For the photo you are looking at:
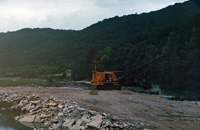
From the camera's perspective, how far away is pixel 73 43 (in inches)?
5305

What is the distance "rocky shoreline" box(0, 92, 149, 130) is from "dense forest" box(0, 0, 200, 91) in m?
21.0

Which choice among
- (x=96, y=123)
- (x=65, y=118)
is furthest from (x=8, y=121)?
(x=96, y=123)

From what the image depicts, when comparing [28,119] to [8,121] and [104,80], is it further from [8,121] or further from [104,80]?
[104,80]

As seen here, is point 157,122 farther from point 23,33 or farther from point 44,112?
point 23,33

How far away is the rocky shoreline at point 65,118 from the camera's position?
13511 millimetres

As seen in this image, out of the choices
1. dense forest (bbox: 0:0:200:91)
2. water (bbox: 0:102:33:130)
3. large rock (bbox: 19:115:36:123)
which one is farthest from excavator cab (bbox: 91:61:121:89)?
large rock (bbox: 19:115:36:123)

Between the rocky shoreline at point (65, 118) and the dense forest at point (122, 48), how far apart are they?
21.0 m

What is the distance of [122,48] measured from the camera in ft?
256

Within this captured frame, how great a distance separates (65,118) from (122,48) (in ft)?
208

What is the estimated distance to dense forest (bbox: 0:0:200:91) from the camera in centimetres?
5555

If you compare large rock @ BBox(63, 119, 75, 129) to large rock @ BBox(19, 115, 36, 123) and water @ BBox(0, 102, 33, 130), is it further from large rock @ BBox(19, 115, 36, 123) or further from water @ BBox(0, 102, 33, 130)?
large rock @ BBox(19, 115, 36, 123)

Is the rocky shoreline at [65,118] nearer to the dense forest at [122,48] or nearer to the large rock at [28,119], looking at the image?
the large rock at [28,119]

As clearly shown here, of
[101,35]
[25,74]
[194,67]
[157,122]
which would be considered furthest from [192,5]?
[157,122]

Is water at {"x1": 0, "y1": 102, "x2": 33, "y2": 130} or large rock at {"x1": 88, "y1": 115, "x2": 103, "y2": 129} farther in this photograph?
water at {"x1": 0, "y1": 102, "x2": 33, "y2": 130}
